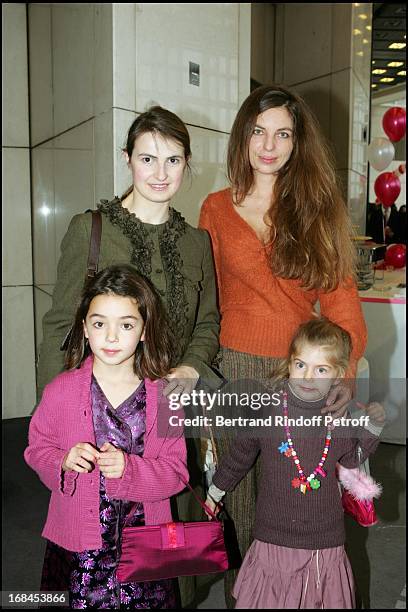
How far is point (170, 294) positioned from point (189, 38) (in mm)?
2087

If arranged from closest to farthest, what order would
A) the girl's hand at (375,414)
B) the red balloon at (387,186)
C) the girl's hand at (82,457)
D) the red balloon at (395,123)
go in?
the girl's hand at (82,457) → the girl's hand at (375,414) → the red balloon at (387,186) → the red balloon at (395,123)

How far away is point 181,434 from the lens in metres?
1.70

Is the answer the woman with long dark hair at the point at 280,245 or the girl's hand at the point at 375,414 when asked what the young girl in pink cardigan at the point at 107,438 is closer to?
the woman with long dark hair at the point at 280,245

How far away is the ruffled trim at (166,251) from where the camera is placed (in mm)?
1731

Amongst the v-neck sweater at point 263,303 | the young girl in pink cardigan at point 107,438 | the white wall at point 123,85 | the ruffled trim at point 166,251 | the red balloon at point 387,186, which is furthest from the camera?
the red balloon at point 387,186

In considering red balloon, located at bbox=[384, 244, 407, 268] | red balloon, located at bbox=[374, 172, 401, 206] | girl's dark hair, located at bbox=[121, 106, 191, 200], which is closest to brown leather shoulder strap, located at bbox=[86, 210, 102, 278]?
girl's dark hair, located at bbox=[121, 106, 191, 200]

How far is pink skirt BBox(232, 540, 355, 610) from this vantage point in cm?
177

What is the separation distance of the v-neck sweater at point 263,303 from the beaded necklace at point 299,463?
0.22 meters

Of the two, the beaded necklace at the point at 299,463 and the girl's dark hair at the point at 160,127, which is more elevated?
the girl's dark hair at the point at 160,127

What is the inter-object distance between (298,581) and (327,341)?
0.71 meters

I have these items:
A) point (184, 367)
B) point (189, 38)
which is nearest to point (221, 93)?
point (189, 38)

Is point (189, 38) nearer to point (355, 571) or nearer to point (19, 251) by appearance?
point (19, 251)

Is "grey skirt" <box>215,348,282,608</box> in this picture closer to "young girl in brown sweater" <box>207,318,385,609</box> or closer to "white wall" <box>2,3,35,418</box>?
"young girl in brown sweater" <box>207,318,385,609</box>

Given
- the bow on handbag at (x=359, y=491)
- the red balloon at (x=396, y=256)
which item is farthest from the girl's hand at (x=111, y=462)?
the red balloon at (x=396, y=256)
